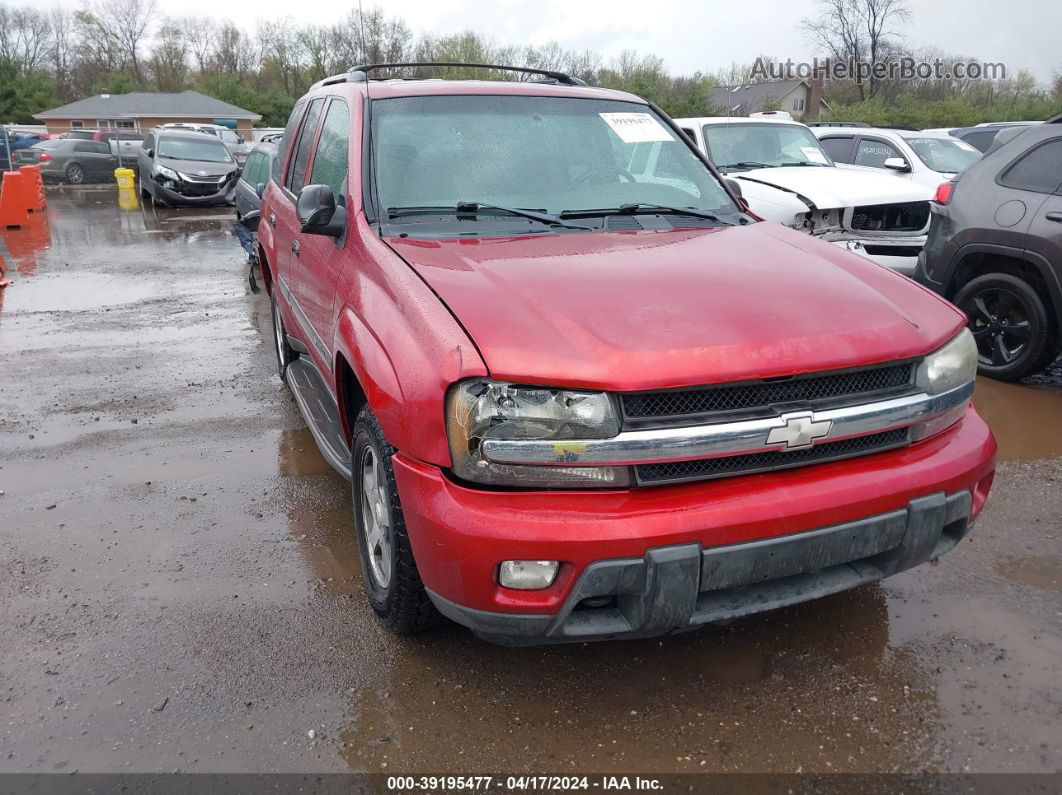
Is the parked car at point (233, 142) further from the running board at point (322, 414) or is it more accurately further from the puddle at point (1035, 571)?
the puddle at point (1035, 571)

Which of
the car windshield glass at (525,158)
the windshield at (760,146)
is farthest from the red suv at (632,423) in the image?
the windshield at (760,146)

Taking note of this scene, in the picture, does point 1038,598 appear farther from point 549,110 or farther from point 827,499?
point 549,110

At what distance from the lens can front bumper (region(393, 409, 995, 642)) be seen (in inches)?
85.0

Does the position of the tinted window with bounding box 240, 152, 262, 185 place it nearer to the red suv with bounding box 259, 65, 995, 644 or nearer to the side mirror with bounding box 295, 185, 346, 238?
the side mirror with bounding box 295, 185, 346, 238

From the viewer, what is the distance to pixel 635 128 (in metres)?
3.83

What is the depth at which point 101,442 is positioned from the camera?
191 inches

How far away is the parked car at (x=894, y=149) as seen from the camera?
10.2m

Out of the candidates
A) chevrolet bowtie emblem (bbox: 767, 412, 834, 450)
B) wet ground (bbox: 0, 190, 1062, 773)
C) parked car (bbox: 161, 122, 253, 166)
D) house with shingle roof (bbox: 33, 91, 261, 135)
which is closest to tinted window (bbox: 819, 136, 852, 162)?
wet ground (bbox: 0, 190, 1062, 773)

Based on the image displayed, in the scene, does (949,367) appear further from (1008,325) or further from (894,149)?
(894,149)

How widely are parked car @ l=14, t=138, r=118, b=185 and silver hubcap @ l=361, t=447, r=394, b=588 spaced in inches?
983

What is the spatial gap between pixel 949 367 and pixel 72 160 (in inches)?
1061

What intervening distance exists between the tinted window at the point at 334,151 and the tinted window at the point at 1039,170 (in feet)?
14.6

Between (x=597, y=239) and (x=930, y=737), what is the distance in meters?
1.95

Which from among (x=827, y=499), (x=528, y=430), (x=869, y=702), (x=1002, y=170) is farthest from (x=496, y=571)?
(x=1002, y=170)
